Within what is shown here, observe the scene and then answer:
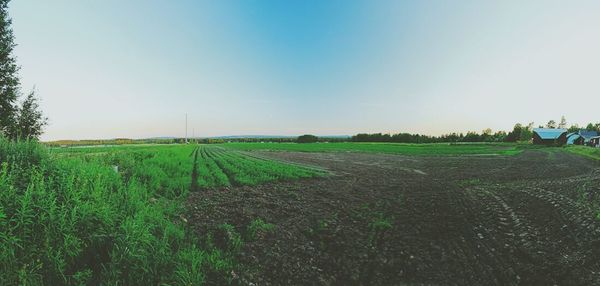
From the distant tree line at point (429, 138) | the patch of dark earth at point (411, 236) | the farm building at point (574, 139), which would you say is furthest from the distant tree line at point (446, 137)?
the patch of dark earth at point (411, 236)

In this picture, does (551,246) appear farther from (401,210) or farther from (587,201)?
(587,201)

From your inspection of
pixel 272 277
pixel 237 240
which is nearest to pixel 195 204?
pixel 237 240

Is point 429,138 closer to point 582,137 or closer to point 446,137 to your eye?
point 446,137

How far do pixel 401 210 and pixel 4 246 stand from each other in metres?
9.71

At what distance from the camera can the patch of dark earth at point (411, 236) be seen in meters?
4.88

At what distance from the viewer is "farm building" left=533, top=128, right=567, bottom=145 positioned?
3878 inches

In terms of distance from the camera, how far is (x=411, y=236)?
22.3 ft

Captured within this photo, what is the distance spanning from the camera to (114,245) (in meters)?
4.85

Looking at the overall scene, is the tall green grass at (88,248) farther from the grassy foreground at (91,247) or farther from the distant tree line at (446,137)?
the distant tree line at (446,137)

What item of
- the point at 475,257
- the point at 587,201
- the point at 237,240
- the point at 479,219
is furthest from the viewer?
the point at 587,201

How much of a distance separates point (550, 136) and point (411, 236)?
13252 cm

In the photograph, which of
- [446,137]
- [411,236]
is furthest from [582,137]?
[411,236]

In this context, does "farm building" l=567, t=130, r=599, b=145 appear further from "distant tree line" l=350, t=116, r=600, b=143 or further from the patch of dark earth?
the patch of dark earth

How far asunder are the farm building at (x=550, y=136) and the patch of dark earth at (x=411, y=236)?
119166mm
